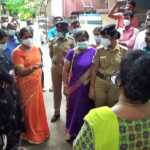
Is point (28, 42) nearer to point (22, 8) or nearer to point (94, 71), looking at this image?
point (94, 71)

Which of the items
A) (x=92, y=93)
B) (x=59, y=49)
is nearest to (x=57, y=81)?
(x=59, y=49)

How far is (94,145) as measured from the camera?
1.37m

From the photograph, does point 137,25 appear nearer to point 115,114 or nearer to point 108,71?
point 108,71

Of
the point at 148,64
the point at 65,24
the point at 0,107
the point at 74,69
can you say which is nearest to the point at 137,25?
the point at 65,24

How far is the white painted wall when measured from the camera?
37.2ft

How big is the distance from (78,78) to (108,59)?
55cm

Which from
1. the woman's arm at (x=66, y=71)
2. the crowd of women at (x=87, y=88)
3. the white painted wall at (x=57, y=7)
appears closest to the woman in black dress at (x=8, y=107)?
the crowd of women at (x=87, y=88)

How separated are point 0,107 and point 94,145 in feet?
6.65

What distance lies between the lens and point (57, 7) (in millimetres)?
11461

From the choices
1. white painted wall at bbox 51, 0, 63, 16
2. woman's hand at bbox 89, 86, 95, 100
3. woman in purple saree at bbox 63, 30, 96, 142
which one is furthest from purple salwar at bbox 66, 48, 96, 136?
white painted wall at bbox 51, 0, 63, 16

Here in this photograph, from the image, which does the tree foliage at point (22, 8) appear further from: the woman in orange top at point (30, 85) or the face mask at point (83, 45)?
the face mask at point (83, 45)

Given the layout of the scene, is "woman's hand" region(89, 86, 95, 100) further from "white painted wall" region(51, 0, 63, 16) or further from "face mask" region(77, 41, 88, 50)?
"white painted wall" region(51, 0, 63, 16)

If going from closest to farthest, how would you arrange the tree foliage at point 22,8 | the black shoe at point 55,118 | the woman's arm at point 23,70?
the woman's arm at point 23,70
the black shoe at point 55,118
the tree foliage at point 22,8

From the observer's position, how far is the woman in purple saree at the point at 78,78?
3.77 meters
